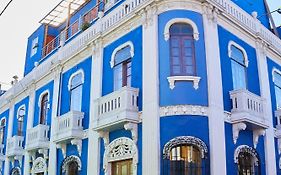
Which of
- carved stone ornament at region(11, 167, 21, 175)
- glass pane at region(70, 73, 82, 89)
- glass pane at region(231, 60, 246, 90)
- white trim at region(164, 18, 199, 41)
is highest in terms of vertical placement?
white trim at region(164, 18, 199, 41)

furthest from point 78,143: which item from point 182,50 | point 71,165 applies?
point 182,50

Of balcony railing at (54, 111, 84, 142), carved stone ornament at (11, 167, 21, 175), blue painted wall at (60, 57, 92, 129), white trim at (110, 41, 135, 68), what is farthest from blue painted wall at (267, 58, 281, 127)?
carved stone ornament at (11, 167, 21, 175)

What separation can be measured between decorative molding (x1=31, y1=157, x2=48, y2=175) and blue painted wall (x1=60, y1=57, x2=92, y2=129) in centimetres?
242

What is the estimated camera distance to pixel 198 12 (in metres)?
13.8

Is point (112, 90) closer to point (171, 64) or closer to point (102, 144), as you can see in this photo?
point (102, 144)

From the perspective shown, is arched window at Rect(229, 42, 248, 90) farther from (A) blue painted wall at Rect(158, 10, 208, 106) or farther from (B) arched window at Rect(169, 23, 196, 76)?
(B) arched window at Rect(169, 23, 196, 76)

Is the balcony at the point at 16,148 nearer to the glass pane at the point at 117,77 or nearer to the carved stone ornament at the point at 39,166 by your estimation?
the carved stone ornament at the point at 39,166

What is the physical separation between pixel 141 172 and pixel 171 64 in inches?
139

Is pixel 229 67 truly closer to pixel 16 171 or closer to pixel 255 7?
pixel 255 7

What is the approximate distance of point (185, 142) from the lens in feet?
40.5

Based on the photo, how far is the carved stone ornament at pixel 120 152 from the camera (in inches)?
526

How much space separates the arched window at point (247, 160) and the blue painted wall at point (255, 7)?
6.00 metres

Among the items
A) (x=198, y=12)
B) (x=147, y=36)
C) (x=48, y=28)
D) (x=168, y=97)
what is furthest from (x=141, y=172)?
(x=48, y=28)

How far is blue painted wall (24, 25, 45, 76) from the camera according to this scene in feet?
76.1
